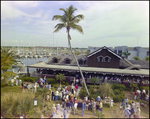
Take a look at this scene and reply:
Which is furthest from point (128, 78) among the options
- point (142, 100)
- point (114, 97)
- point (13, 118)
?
Answer: point (13, 118)

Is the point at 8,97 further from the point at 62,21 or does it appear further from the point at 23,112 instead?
the point at 62,21

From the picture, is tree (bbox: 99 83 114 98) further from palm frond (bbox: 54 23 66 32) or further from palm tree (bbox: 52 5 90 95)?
palm frond (bbox: 54 23 66 32)

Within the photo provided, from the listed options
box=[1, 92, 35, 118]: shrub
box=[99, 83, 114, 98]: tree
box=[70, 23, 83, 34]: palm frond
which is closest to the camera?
box=[1, 92, 35, 118]: shrub

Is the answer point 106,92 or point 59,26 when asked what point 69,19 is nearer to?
point 59,26

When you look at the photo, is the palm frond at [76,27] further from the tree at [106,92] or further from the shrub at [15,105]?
the shrub at [15,105]

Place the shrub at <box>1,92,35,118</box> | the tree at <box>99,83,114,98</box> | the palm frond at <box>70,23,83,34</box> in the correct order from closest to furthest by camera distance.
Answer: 1. the shrub at <box>1,92,35,118</box>
2. the tree at <box>99,83,114,98</box>
3. the palm frond at <box>70,23,83,34</box>

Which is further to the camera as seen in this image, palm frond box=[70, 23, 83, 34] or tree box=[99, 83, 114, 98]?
palm frond box=[70, 23, 83, 34]

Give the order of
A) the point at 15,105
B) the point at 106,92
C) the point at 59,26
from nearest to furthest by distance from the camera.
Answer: the point at 15,105, the point at 106,92, the point at 59,26

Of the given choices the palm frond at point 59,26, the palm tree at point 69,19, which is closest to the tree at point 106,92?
the palm tree at point 69,19

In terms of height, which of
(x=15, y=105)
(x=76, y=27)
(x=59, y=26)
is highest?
(x=59, y=26)

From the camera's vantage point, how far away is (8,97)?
989 centimetres

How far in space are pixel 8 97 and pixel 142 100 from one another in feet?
48.1

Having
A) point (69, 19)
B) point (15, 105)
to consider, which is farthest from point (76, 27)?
point (15, 105)

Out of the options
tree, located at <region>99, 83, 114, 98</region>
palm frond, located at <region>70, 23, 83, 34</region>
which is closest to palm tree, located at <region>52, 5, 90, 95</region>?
palm frond, located at <region>70, 23, 83, 34</region>
